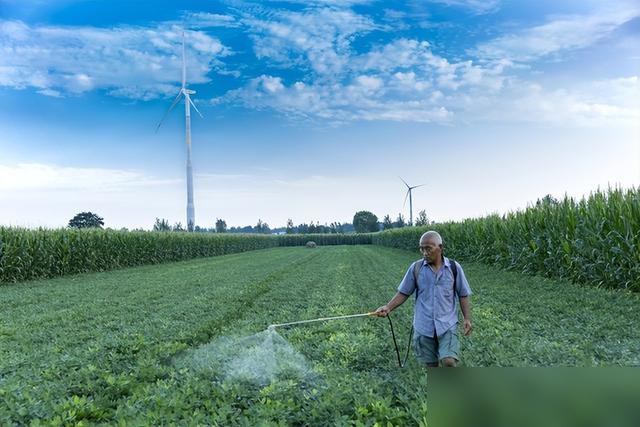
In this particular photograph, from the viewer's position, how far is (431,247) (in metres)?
4.71

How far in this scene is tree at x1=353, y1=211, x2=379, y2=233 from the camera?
4761 inches

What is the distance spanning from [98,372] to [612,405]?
6178 millimetres

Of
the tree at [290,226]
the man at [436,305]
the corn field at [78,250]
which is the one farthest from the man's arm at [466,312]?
the tree at [290,226]

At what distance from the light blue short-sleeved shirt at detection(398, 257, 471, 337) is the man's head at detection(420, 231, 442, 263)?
15 cm

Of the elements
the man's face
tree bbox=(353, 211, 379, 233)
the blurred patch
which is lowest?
the blurred patch

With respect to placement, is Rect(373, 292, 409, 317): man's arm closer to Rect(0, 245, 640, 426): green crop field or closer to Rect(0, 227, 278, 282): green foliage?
Rect(0, 245, 640, 426): green crop field

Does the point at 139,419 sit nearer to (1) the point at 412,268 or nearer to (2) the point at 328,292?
(1) the point at 412,268

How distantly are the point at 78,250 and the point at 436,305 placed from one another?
2186cm

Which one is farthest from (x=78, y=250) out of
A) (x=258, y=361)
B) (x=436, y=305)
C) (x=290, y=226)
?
(x=290, y=226)

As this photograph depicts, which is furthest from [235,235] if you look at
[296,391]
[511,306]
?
[296,391]

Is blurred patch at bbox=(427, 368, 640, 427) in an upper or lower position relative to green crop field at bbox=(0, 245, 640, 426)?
upper

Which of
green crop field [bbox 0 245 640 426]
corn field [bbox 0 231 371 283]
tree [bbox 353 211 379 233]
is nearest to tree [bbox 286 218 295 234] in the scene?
tree [bbox 353 211 379 233]

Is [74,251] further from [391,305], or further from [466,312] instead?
[466,312]

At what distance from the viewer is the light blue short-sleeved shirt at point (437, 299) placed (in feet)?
15.6
